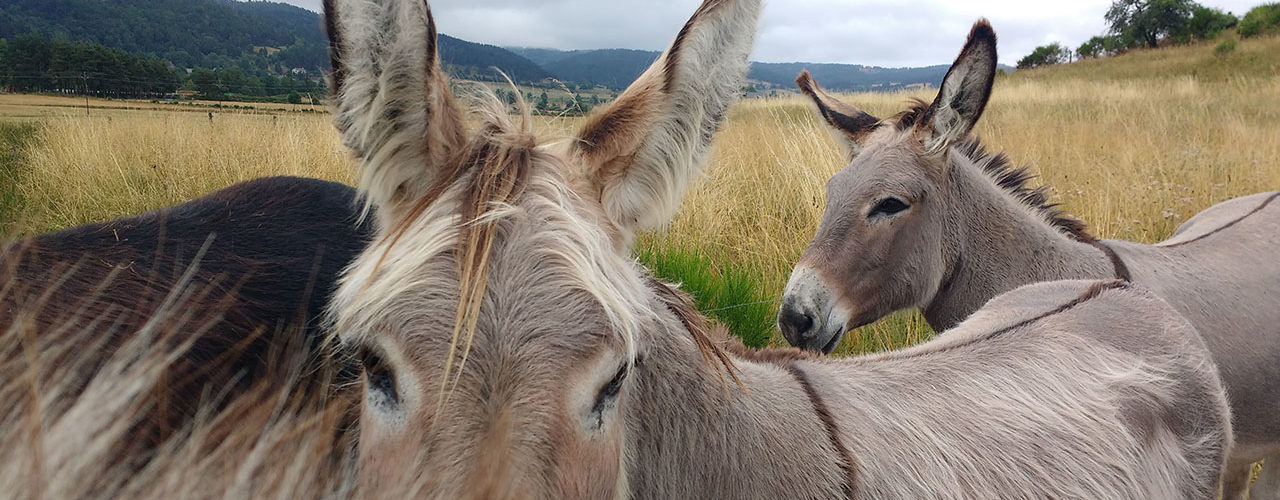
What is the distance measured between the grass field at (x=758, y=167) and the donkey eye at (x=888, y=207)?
110 centimetres

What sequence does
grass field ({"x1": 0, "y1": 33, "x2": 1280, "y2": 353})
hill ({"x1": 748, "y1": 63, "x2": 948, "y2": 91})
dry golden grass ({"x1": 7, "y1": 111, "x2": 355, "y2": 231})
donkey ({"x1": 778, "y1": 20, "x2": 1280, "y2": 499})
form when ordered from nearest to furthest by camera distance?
donkey ({"x1": 778, "y1": 20, "x2": 1280, "y2": 499}) → grass field ({"x1": 0, "y1": 33, "x2": 1280, "y2": 353}) → dry golden grass ({"x1": 7, "y1": 111, "x2": 355, "y2": 231}) → hill ({"x1": 748, "y1": 63, "x2": 948, "y2": 91})

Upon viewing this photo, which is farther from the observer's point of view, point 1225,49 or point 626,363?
point 1225,49

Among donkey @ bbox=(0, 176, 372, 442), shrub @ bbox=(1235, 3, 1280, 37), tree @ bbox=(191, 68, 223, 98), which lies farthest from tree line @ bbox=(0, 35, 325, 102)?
shrub @ bbox=(1235, 3, 1280, 37)

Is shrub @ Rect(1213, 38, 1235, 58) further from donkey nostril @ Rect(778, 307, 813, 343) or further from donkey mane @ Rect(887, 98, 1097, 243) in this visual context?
donkey nostril @ Rect(778, 307, 813, 343)

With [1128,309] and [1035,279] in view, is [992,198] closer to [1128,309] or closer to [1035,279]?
[1035,279]

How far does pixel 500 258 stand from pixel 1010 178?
3380mm

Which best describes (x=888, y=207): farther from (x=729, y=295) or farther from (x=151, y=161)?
(x=151, y=161)

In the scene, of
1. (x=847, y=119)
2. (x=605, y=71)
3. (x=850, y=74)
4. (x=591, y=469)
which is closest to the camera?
(x=591, y=469)

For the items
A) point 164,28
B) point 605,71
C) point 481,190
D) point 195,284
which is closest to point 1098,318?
point 481,190

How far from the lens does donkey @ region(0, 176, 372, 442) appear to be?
180 centimetres

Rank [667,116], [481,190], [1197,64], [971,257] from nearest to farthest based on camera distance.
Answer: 1. [481,190]
2. [667,116]
3. [971,257]
4. [1197,64]

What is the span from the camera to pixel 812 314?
2.96 metres

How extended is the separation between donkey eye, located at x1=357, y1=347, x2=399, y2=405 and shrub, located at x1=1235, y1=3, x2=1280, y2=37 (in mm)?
37334

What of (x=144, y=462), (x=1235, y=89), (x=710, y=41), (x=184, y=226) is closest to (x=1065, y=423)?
(x=710, y=41)
